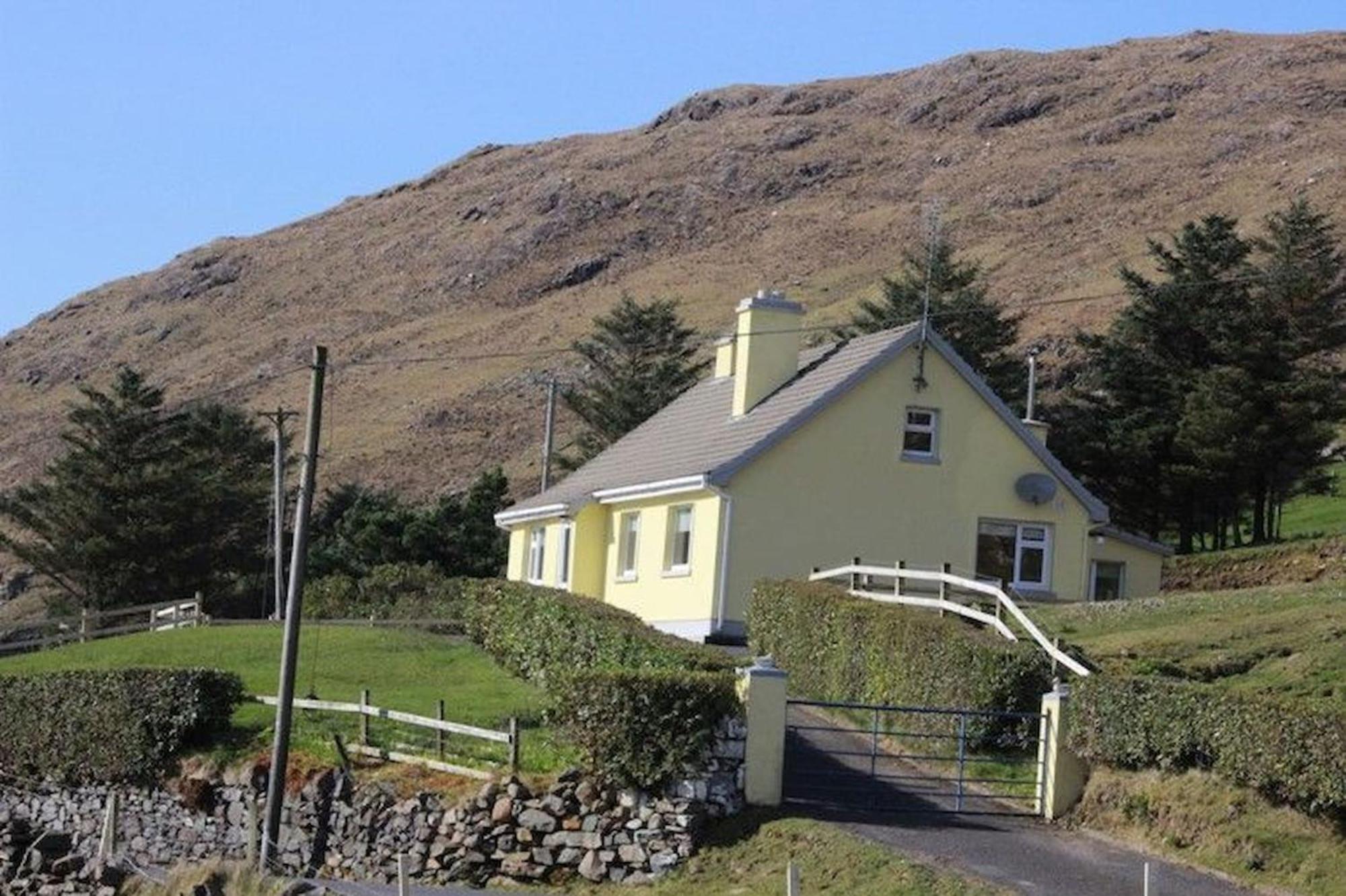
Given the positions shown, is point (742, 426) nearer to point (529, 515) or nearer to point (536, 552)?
point (529, 515)

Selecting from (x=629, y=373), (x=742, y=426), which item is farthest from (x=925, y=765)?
(x=629, y=373)

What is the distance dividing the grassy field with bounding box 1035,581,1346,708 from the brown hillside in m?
80.6

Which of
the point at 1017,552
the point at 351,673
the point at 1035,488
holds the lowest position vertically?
the point at 351,673

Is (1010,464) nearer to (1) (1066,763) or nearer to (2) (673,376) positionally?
(1) (1066,763)

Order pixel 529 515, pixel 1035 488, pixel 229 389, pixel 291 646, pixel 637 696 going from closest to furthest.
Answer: pixel 637 696 → pixel 291 646 → pixel 1035 488 → pixel 529 515 → pixel 229 389

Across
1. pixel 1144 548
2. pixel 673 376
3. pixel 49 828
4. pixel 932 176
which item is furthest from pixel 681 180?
pixel 49 828

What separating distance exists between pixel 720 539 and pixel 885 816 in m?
15.6

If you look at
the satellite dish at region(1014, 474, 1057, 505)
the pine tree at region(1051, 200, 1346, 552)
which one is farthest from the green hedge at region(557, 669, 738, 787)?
the pine tree at region(1051, 200, 1346, 552)

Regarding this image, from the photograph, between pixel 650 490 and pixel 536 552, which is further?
pixel 536 552

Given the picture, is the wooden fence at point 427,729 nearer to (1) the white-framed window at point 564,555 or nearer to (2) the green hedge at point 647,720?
(2) the green hedge at point 647,720

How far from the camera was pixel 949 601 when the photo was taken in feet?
118

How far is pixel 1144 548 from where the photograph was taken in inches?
1887

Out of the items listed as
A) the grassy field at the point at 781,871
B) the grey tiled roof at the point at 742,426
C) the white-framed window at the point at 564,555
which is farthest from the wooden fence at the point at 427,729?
the white-framed window at the point at 564,555

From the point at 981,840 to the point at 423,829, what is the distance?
21.8ft
